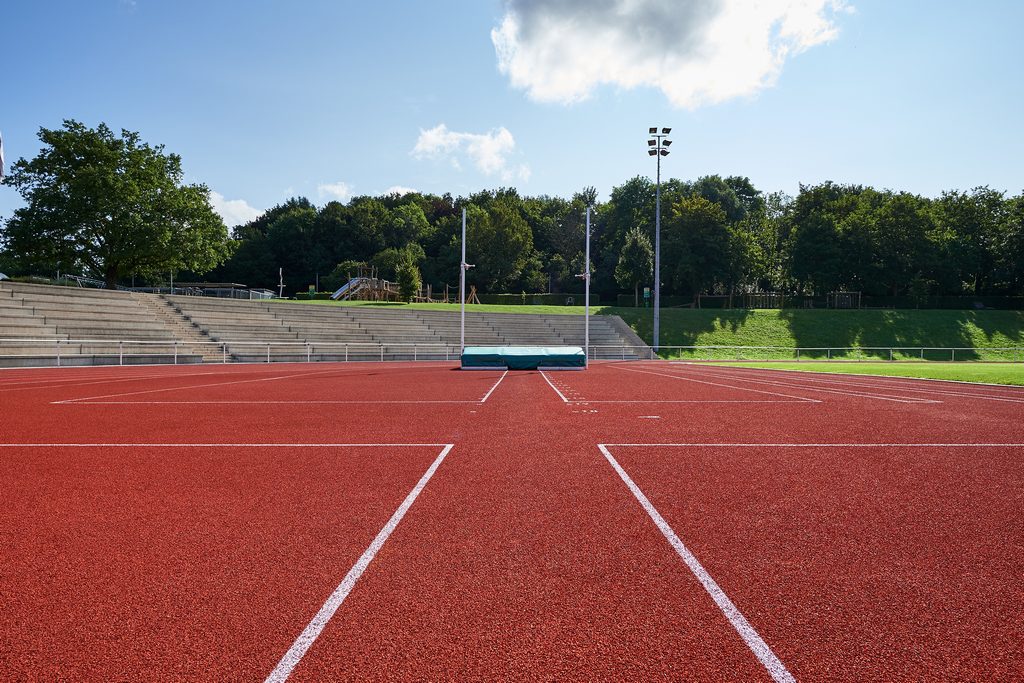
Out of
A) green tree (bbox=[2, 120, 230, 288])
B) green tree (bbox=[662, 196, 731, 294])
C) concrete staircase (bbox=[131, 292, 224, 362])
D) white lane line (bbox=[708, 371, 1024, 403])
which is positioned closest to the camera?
A: white lane line (bbox=[708, 371, 1024, 403])

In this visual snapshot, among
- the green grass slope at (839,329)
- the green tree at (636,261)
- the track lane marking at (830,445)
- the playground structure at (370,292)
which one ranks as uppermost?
the green tree at (636,261)

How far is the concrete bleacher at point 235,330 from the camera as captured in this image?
25.7 metres

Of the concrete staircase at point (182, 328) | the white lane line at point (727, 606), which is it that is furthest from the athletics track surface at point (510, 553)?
the concrete staircase at point (182, 328)

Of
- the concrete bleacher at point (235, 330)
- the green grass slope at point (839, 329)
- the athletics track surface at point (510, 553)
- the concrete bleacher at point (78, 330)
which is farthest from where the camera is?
the green grass slope at point (839, 329)

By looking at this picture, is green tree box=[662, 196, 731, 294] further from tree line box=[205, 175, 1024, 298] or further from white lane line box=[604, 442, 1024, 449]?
white lane line box=[604, 442, 1024, 449]

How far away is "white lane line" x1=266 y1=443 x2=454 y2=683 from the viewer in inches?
115

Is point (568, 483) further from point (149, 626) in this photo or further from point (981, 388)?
point (981, 388)

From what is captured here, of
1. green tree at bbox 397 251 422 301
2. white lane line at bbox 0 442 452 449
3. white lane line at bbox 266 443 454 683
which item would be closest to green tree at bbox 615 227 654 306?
green tree at bbox 397 251 422 301

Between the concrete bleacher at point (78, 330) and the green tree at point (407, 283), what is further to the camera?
the green tree at point (407, 283)

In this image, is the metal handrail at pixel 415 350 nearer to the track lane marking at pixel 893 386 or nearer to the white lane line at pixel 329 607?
the track lane marking at pixel 893 386

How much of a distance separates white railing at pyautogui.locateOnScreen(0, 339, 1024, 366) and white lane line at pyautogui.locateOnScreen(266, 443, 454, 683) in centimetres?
2496

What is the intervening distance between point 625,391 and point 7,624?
553 inches

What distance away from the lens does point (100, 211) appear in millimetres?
40875

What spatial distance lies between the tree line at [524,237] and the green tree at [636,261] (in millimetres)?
136
